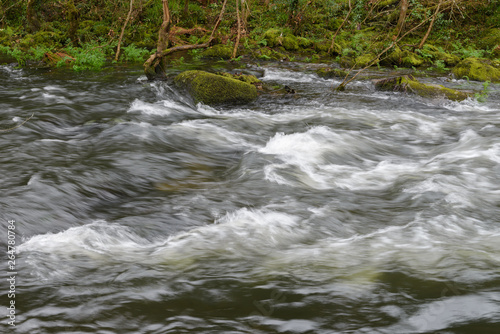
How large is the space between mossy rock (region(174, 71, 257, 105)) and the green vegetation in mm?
4878

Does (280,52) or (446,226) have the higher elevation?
(280,52)

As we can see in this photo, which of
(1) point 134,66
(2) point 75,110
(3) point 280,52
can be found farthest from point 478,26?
(2) point 75,110

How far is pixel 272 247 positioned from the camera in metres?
3.97

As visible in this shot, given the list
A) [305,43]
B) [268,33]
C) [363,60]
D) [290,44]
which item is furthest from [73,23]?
[363,60]

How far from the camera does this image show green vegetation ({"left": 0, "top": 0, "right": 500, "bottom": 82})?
50.0ft

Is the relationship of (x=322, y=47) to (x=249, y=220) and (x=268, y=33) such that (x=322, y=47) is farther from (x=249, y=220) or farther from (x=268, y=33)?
(x=249, y=220)

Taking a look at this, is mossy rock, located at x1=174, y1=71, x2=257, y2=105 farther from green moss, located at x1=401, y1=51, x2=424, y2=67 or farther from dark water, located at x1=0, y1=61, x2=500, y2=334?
green moss, located at x1=401, y1=51, x2=424, y2=67

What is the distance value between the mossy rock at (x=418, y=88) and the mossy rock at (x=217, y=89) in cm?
360

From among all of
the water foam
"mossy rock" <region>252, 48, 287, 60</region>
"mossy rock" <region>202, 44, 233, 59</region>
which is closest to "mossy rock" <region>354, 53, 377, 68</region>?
the water foam

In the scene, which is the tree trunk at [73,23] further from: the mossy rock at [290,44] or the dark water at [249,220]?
the dark water at [249,220]

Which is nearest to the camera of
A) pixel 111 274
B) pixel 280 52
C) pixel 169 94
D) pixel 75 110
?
pixel 111 274

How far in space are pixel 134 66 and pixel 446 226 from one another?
39.4 ft

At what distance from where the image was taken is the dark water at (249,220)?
2.92m

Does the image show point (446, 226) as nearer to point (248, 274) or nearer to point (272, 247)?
point (272, 247)
